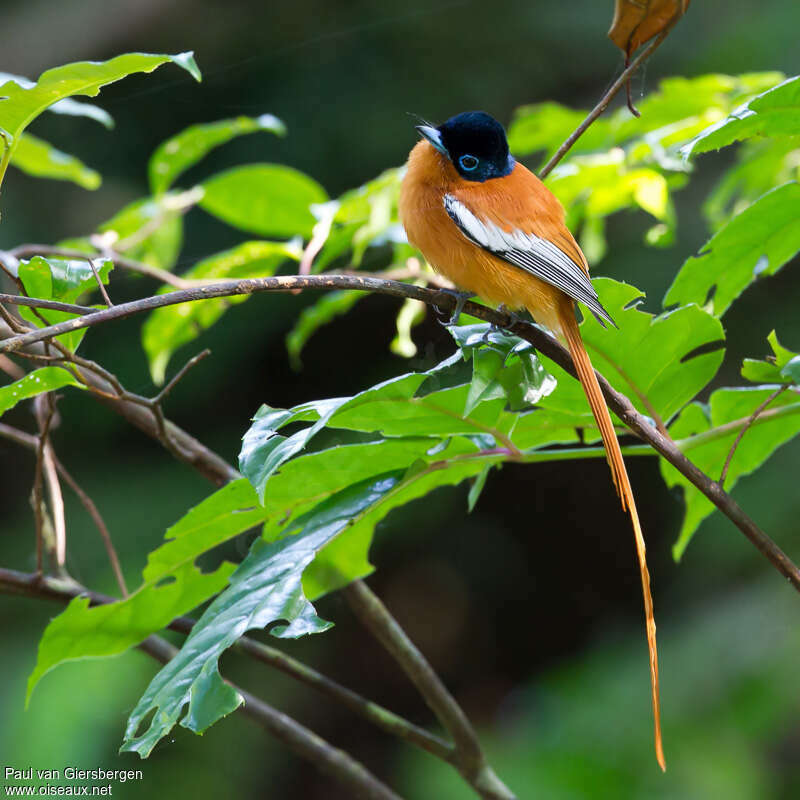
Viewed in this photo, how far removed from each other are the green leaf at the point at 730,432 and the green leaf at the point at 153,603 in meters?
0.51

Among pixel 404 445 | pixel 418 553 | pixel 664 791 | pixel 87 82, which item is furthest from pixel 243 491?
pixel 418 553

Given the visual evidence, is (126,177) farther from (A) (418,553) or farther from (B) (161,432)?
(B) (161,432)

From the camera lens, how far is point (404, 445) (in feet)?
3.38

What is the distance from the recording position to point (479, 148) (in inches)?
57.5

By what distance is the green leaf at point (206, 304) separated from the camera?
161cm

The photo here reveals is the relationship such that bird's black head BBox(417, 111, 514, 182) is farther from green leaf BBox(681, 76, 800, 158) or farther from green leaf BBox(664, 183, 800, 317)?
green leaf BBox(681, 76, 800, 158)

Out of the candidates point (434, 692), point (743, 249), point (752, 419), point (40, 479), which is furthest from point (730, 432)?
point (40, 479)

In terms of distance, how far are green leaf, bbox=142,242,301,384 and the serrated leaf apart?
631mm

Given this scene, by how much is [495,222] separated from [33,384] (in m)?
0.69

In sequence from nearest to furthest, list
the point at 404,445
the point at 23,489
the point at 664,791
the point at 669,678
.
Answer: the point at 404,445 < the point at 664,791 < the point at 669,678 < the point at 23,489

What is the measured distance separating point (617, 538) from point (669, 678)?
3.09 feet

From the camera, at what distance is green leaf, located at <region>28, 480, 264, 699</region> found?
3.51ft

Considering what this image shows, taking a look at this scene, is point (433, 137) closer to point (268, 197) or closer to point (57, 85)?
point (268, 197)

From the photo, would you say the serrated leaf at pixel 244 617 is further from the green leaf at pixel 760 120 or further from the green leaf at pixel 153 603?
the green leaf at pixel 760 120
